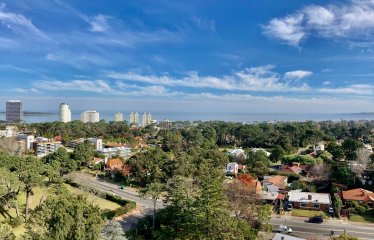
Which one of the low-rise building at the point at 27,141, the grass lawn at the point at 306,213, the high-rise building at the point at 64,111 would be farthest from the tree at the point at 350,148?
the high-rise building at the point at 64,111

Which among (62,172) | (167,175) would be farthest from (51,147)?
(167,175)

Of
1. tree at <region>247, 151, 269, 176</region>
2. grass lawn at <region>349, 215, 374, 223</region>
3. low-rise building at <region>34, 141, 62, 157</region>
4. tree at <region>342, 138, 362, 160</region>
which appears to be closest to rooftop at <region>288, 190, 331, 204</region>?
grass lawn at <region>349, 215, 374, 223</region>

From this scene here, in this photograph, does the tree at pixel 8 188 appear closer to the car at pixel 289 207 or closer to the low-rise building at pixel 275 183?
the car at pixel 289 207

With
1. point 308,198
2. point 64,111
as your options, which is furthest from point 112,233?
point 64,111

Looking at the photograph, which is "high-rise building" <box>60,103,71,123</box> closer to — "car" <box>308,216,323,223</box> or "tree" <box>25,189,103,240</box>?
"car" <box>308,216,323,223</box>

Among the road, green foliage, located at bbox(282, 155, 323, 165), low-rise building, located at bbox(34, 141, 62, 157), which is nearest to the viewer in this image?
the road

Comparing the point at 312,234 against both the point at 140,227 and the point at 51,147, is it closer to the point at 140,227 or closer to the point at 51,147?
the point at 140,227

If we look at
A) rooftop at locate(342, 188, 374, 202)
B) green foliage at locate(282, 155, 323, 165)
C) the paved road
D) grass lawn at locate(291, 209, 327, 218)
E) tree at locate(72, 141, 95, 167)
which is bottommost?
the paved road
